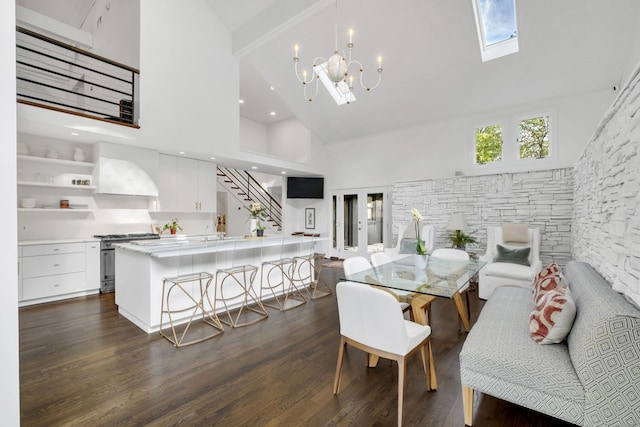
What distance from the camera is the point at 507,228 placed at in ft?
15.6

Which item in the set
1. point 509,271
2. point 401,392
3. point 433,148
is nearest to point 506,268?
point 509,271

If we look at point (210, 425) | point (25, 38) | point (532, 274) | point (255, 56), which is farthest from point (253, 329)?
point (25, 38)

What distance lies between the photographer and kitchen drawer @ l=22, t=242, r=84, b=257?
3.86 meters

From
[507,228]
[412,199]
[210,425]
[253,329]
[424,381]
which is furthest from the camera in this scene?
[412,199]

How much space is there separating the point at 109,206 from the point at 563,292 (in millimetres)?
6233

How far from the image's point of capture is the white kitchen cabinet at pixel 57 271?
386 centimetres

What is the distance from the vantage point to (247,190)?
9.48 metres

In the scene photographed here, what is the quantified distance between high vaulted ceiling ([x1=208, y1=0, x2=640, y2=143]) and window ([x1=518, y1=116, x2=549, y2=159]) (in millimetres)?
392

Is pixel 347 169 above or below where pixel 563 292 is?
above

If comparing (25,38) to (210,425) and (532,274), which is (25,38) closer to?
(210,425)

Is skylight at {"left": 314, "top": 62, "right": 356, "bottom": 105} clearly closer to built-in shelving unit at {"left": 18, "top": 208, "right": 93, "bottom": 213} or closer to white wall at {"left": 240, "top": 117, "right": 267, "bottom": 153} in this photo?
white wall at {"left": 240, "top": 117, "right": 267, "bottom": 153}

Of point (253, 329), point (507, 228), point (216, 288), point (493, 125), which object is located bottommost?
point (253, 329)

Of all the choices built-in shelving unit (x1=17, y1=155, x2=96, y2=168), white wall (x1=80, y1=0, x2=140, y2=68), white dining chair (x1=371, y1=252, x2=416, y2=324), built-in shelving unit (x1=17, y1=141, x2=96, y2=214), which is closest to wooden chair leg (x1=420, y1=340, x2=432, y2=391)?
white dining chair (x1=371, y1=252, x2=416, y2=324)

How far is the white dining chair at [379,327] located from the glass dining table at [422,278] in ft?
0.99
